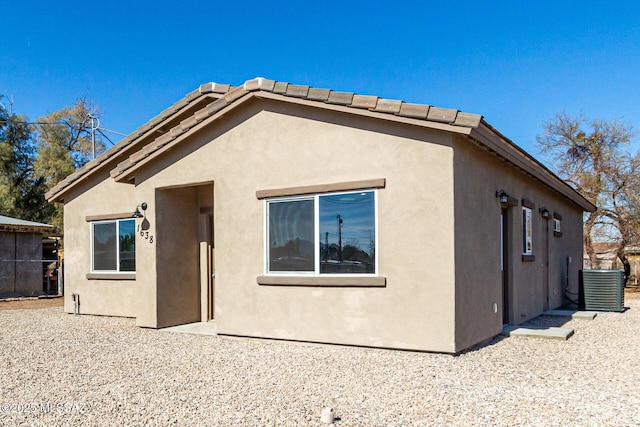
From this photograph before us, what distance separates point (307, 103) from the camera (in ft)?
26.2

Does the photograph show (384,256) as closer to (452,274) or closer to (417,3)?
(452,274)

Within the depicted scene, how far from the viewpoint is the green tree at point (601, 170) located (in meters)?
23.6

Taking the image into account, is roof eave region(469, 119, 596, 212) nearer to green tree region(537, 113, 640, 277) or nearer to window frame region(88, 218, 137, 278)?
window frame region(88, 218, 137, 278)

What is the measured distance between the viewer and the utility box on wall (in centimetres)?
1264

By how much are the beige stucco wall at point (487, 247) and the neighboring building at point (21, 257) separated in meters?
17.3

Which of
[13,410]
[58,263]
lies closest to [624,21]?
[13,410]

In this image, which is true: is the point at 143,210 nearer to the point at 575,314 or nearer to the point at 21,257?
the point at 575,314

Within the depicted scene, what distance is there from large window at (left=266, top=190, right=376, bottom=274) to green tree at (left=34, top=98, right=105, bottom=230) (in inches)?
1118

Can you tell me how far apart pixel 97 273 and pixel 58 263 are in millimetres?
10774

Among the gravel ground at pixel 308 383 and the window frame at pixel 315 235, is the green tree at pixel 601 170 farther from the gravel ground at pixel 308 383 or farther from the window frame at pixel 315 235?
the window frame at pixel 315 235

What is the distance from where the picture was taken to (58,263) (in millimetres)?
21766

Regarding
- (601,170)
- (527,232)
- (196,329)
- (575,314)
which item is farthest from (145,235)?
(601,170)

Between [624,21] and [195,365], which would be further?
Answer: [624,21]

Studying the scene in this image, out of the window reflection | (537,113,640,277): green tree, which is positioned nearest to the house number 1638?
the window reflection
